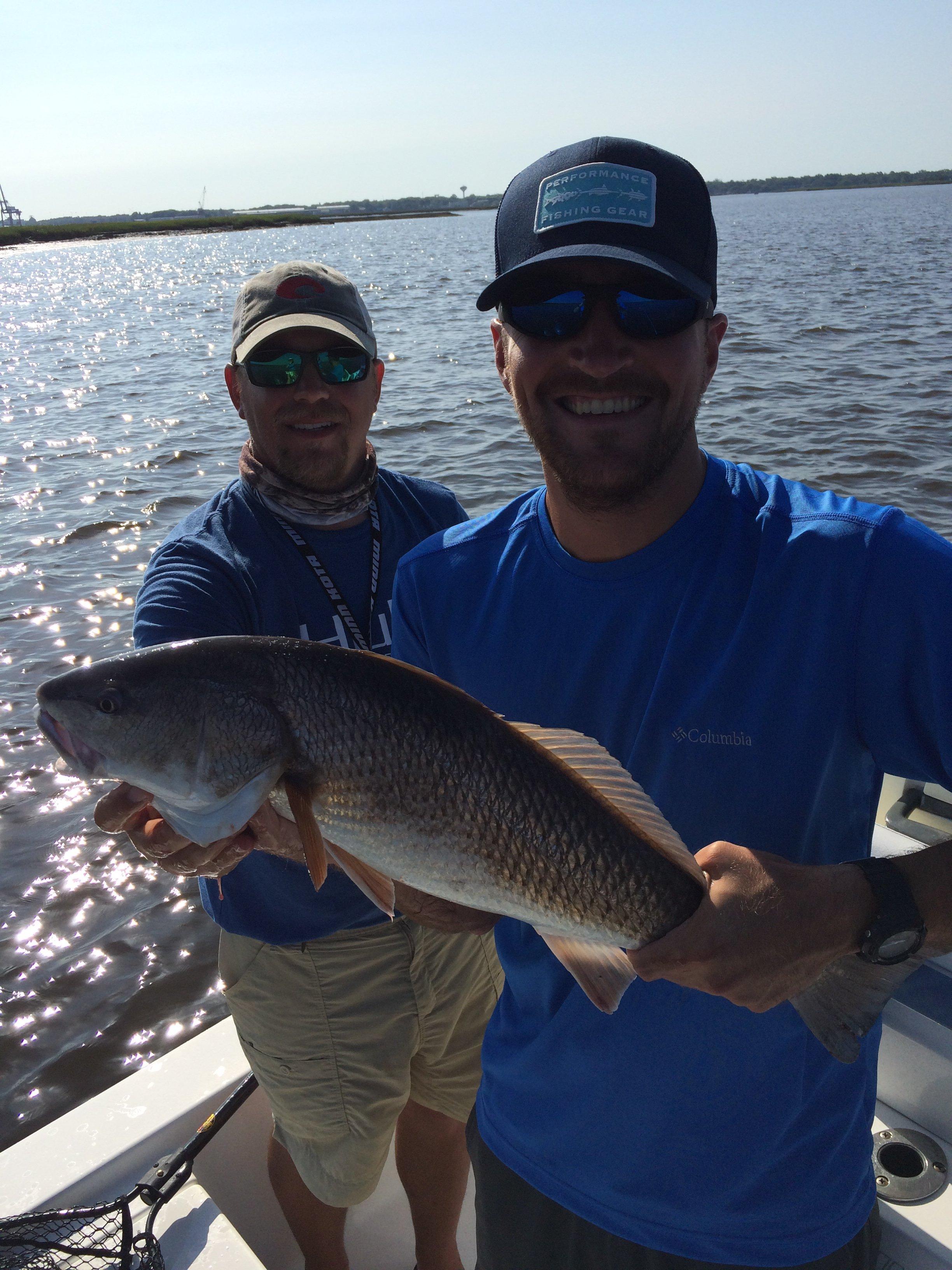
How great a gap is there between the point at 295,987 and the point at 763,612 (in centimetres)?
219

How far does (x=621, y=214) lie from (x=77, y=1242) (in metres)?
3.20

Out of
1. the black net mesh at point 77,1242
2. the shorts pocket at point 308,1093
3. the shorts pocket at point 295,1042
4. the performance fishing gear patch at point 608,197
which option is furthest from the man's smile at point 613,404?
the black net mesh at point 77,1242

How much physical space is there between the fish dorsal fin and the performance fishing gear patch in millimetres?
1122

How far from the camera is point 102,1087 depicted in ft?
17.0

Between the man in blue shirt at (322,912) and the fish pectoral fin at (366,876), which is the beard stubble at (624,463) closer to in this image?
the fish pectoral fin at (366,876)

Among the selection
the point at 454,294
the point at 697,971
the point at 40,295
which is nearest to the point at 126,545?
the point at 697,971

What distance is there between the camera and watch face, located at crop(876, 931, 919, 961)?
1738 millimetres

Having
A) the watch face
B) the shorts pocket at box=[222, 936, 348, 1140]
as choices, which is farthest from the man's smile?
the shorts pocket at box=[222, 936, 348, 1140]

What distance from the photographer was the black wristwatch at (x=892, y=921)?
173cm

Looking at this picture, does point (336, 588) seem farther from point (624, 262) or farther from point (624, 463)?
point (624, 262)

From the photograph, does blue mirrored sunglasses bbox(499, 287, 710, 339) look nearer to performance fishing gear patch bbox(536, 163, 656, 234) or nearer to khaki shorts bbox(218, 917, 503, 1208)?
performance fishing gear patch bbox(536, 163, 656, 234)

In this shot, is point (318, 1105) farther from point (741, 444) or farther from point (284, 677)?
point (741, 444)

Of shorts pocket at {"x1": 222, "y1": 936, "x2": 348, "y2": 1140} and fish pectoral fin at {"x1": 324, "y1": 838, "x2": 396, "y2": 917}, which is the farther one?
shorts pocket at {"x1": 222, "y1": 936, "x2": 348, "y2": 1140}

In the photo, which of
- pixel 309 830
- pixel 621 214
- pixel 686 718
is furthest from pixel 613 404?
pixel 309 830
